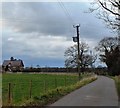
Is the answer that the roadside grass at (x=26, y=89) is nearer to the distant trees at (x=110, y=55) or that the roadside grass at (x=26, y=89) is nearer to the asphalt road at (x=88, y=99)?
the asphalt road at (x=88, y=99)

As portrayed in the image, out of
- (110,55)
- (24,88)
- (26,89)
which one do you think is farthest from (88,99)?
(110,55)

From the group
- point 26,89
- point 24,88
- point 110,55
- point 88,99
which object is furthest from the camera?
point 110,55

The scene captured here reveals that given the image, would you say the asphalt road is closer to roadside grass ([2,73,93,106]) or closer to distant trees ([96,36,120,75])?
roadside grass ([2,73,93,106])

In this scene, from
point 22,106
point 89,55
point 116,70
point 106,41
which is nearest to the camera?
point 22,106

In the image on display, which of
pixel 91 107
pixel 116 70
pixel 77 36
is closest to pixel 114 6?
pixel 91 107

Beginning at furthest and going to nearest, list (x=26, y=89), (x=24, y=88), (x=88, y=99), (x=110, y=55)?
(x=110, y=55) < (x=24, y=88) < (x=26, y=89) < (x=88, y=99)

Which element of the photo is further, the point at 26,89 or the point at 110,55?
the point at 110,55

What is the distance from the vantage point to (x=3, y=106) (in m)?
A: 14.8

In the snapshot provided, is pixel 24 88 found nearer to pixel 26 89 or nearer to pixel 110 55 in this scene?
pixel 26 89

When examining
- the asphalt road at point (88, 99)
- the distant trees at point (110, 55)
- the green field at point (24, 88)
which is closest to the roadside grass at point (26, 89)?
the green field at point (24, 88)

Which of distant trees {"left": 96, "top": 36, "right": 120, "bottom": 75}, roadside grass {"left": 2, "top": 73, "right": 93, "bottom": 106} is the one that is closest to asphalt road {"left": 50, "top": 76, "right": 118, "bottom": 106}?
roadside grass {"left": 2, "top": 73, "right": 93, "bottom": 106}

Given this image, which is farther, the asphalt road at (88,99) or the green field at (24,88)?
the asphalt road at (88,99)

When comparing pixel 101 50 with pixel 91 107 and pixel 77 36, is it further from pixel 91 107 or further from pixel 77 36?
pixel 91 107

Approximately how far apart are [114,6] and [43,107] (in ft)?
39.5
